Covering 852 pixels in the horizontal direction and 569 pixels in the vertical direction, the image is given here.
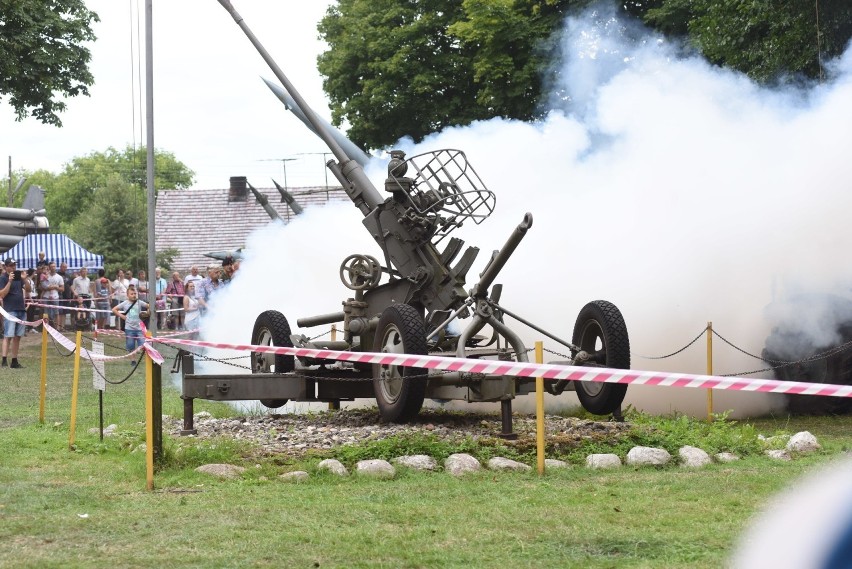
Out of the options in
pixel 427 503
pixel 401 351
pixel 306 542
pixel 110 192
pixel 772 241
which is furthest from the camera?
pixel 110 192

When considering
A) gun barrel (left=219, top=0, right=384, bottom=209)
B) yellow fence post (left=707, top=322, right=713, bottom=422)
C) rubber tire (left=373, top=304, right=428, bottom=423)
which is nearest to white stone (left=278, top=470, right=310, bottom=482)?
rubber tire (left=373, top=304, right=428, bottom=423)

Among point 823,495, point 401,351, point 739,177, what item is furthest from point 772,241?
point 823,495

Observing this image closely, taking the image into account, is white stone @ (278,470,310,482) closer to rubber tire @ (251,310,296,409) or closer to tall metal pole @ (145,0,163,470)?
rubber tire @ (251,310,296,409)

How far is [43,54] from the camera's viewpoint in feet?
100

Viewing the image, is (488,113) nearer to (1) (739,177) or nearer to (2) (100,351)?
(1) (739,177)

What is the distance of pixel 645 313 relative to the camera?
15.6 metres

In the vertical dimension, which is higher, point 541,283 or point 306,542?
point 541,283

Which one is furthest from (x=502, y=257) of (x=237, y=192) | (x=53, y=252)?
(x=237, y=192)

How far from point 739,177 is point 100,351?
342 inches

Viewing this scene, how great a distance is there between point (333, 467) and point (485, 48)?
2282cm

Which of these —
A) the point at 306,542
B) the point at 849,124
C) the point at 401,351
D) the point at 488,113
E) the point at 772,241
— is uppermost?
the point at 488,113

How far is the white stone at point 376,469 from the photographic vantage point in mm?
9711

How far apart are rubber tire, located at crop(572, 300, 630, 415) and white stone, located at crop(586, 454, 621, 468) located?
1.09 metres

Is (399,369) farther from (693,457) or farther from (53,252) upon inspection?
(53,252)
